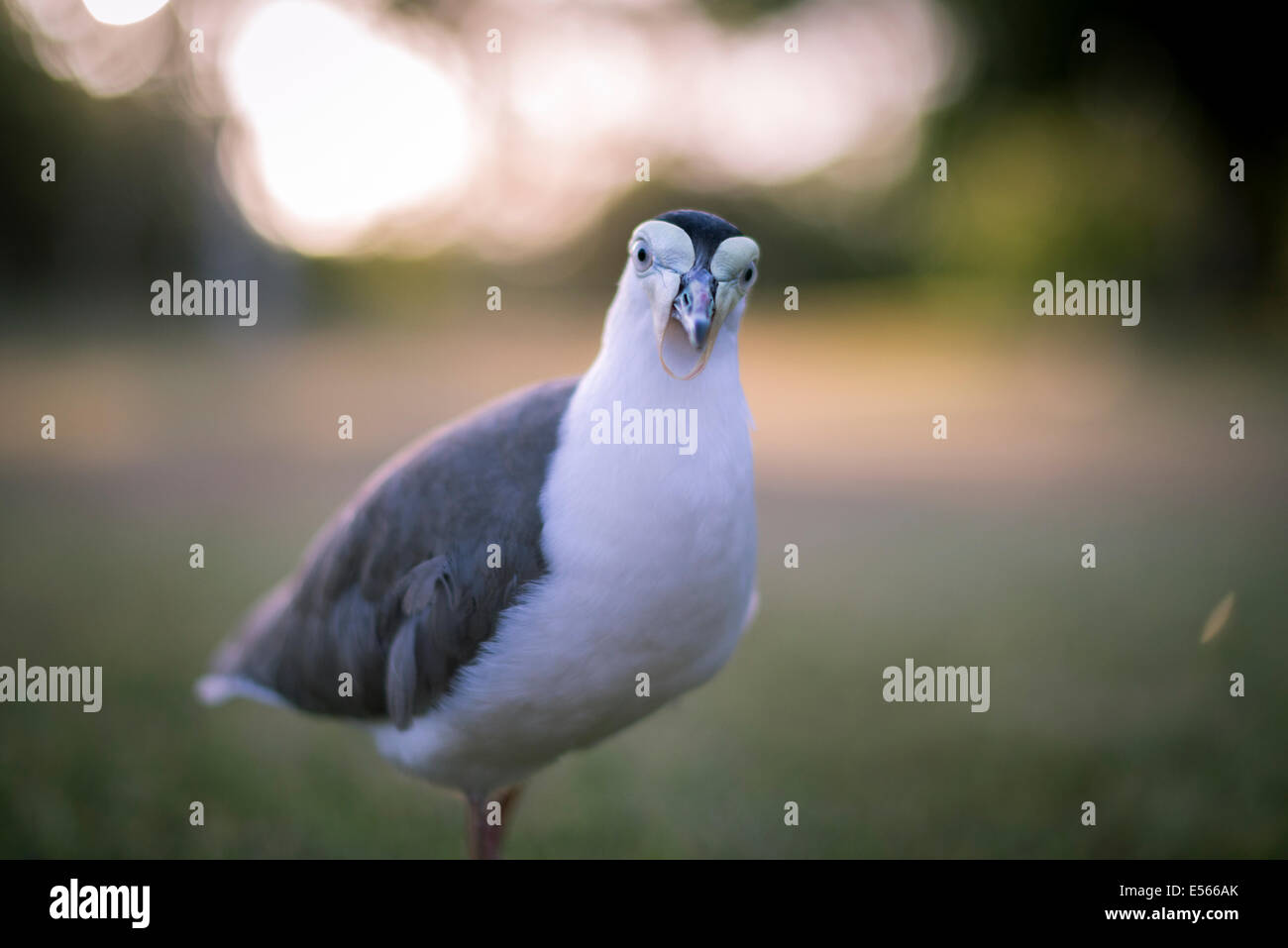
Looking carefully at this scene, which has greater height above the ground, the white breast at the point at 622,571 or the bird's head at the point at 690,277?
the bird's head at the point at 690,277

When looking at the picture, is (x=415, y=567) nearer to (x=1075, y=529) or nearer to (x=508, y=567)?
(x=508, y=567)

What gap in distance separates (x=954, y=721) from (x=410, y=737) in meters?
3.45

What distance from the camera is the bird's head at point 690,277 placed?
258 centimetres

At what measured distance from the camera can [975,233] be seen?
21.3 metres

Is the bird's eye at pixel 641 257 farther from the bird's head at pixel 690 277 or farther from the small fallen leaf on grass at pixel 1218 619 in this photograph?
the small fallen leaf on grass at pixel 1218 619

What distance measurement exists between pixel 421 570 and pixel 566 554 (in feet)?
1.85

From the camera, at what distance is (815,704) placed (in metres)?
5.81

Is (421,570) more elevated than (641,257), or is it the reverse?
(641,257)

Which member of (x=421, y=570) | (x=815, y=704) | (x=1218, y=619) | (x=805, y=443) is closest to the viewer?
(x=421, y=570)

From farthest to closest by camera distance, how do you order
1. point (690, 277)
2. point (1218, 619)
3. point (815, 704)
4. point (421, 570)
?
point (1218, 619), point (815, 704), point (421, 570), point (690, 277)

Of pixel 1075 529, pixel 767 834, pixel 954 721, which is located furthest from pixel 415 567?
pixel 1075 529

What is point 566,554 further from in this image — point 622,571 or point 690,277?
point 690,277

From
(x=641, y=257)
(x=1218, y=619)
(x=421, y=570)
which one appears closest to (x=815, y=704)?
(x=1218, y=619)

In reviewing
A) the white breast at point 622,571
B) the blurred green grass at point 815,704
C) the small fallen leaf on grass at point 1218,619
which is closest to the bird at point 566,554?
the white breast at point 622,571
